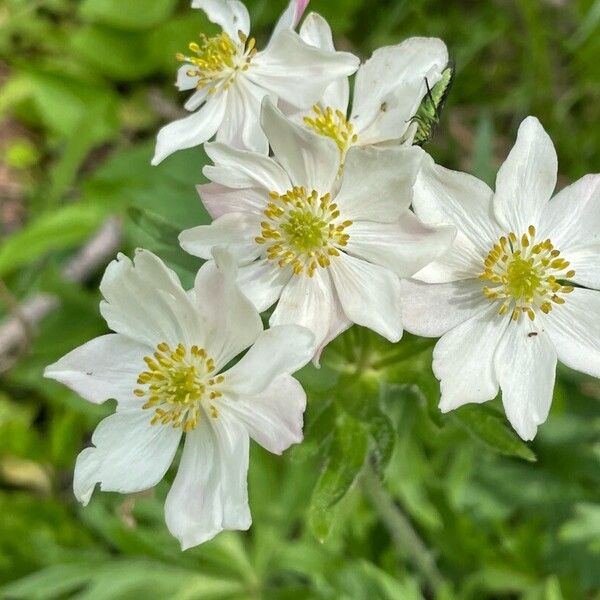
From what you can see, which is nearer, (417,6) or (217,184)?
(217,184)

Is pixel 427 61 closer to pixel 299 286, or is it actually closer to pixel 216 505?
pixel 299 286

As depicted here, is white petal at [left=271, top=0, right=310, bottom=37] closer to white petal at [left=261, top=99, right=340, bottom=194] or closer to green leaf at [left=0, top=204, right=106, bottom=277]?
white petal at [left=261, top=99, right=340, bottom=194]

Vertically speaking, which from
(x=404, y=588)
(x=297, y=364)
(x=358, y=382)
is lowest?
(x=404, y=588)

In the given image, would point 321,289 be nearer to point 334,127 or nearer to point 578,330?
point 334,127

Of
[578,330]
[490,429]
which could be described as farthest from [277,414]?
[578,330]

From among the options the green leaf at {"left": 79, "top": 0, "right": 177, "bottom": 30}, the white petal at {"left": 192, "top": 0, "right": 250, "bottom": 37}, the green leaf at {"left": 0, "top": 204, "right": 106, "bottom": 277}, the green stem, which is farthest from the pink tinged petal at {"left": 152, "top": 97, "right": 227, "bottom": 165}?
the green leaf at {"left": 79, "top": 0, "right": 177, "bottom": 30}

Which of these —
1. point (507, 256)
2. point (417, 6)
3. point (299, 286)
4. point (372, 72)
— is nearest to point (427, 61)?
point (372, 72)
